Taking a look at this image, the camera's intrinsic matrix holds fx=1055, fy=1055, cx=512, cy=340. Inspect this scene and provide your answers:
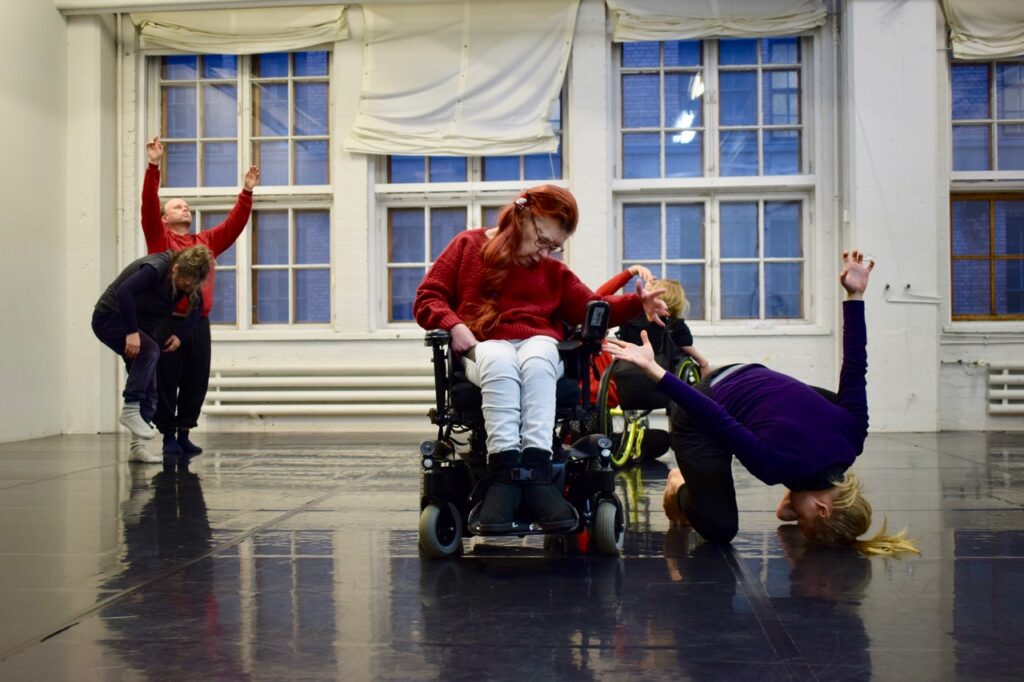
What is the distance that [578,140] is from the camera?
8.23 metres

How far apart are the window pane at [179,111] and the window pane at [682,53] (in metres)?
3.92

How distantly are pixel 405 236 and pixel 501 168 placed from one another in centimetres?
96

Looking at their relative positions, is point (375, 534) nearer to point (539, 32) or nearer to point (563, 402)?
point (563, 402)

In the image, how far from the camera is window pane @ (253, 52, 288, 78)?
8.67 metres

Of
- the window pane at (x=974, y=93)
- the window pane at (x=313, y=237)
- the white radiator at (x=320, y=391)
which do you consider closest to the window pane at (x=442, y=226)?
the window pane at (x=313, y=237)

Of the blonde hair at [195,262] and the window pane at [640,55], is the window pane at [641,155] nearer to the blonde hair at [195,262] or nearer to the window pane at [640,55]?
the window pane at [640,55]

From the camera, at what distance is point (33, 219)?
25.9ft

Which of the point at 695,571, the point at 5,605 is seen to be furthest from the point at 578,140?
the point at 5,605

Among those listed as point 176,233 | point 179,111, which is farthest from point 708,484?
point 179,111

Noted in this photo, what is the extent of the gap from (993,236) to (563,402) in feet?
21.2

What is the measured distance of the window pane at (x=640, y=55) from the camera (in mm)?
8422

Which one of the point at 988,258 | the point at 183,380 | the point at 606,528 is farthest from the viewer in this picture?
the point at 988,258

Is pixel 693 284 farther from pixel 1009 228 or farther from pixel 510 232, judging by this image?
pixel 510 232

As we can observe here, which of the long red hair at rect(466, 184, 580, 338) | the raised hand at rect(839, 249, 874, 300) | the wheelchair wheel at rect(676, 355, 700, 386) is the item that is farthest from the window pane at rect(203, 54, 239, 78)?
the raised hand at rect(839, 249, 874, 300)
